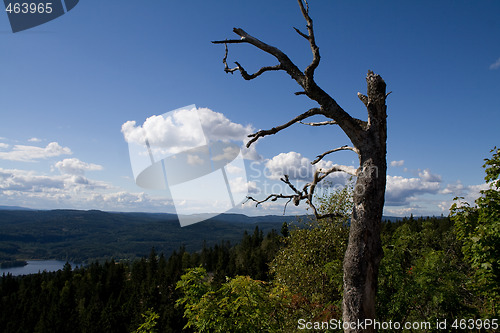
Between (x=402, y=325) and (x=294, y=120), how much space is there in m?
7.97

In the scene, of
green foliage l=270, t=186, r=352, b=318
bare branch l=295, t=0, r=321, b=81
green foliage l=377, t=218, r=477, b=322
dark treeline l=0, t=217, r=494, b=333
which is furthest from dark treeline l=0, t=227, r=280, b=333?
bare branch l=295, t=0, r=321, b=81

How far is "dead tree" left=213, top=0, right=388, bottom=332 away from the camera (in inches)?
157

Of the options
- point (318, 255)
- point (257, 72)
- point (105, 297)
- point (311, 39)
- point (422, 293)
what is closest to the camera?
point (311, 39)

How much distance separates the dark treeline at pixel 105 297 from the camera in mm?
58781

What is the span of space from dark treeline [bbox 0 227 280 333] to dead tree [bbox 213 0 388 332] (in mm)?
45312

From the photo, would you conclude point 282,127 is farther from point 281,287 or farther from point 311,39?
point 281,287

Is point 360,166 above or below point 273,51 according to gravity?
below

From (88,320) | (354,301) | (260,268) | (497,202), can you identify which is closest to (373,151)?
(354,301)

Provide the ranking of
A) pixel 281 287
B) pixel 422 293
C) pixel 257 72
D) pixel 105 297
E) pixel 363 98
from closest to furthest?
pixel 363 98 < pixel 257 72 < pixel 422 293 < pixel 281 287 < pixel 105 297

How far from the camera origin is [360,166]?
4.25 metres

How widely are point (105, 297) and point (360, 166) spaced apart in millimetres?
94448

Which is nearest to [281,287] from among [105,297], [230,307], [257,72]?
[230,307]

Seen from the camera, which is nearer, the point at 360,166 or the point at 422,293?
the point at 360,166

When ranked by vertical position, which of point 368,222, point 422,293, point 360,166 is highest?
point 360,166
